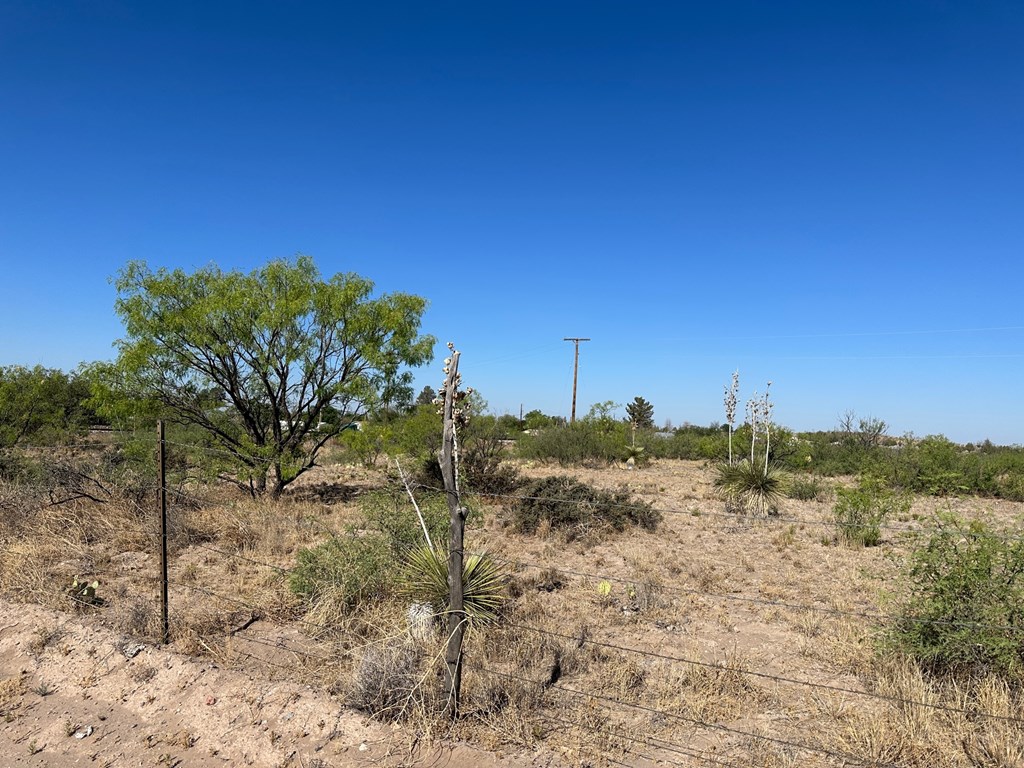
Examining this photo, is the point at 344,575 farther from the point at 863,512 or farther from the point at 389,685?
the point at 863,512

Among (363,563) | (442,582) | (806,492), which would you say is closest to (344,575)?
(363,563)

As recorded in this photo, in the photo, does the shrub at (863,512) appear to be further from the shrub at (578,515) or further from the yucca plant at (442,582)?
the yucca plant at (442,582)

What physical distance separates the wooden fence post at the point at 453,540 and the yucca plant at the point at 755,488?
9.51 m

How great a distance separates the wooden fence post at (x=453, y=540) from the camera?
4020 millimetres

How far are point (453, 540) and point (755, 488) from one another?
9887 millimetres

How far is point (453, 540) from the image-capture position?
4.14 meters

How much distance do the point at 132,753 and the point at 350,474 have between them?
1363 cm

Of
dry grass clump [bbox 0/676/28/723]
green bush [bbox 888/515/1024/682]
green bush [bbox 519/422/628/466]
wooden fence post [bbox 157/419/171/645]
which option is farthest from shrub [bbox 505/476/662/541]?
green bush [bbox 519/422/628/466]

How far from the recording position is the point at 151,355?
11.5 metres

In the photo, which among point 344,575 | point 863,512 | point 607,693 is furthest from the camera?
point 863,512

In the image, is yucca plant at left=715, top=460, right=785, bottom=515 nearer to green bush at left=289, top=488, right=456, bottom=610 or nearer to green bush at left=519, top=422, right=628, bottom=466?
green bush at left=289, top=488, right=456, bottom=610

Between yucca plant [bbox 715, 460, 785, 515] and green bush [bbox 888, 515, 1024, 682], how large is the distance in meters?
7.08

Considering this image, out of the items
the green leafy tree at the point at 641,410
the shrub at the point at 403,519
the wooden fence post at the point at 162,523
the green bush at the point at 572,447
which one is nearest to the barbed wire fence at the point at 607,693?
the wooden fence post at the point at 162,523

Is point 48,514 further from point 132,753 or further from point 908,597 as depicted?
point 908,597
